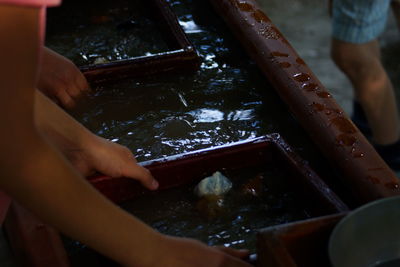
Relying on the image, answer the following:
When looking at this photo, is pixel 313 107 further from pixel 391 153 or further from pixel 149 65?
pixel 391 153

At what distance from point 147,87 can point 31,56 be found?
1.07 m

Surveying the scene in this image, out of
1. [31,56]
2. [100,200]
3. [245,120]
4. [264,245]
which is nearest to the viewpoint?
[31,56]

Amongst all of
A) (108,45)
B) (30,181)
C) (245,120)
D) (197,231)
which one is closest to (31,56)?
(30,181)

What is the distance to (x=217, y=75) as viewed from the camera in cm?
195

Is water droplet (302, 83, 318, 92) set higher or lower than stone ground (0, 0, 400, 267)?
higher

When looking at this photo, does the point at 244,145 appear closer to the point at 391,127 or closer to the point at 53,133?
the point at 53,133

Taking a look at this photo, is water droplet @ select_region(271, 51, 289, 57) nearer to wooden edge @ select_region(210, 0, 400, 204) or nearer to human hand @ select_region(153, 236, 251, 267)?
wooden edge @ select_region(210, 0, 400, 204)

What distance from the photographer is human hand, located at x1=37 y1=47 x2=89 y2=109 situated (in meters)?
1.75

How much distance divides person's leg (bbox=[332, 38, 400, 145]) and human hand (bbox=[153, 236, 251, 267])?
120cm

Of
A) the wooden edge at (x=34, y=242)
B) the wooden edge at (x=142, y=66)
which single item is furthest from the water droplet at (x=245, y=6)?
the wooden edge at (x=34, y=242)

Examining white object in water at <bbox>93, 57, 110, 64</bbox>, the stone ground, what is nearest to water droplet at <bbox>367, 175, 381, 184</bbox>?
white object in water at <bbox>93, 57, 110, 64</bbox>

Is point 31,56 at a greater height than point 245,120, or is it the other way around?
point 31,56

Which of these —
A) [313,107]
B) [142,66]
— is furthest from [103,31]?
[313,107]

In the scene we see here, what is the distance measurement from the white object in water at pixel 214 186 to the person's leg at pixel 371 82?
2.90 ft
